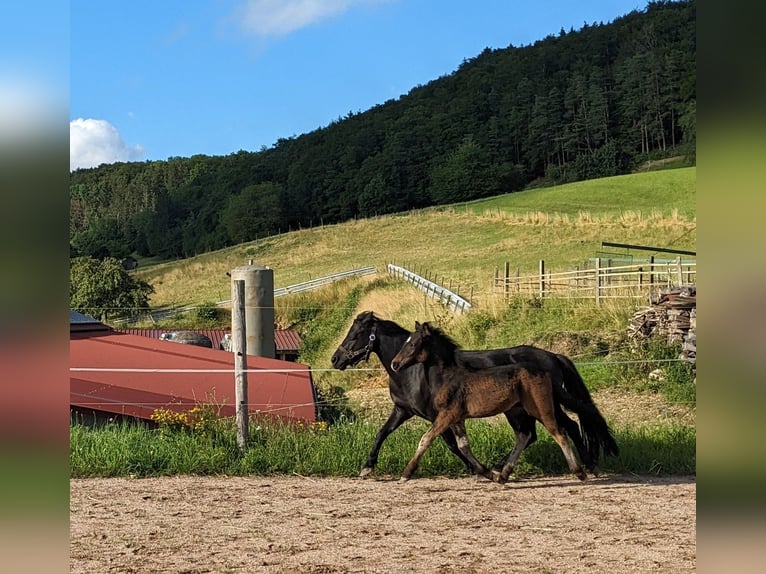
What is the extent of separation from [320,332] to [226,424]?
583 inches

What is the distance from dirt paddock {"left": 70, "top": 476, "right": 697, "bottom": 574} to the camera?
440 centimetres

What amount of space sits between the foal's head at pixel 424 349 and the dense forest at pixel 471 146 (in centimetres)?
5753

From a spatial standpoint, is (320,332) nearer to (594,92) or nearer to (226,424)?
(226,424)

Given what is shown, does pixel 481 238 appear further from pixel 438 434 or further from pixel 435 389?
pixel 438 434

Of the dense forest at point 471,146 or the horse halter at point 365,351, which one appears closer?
the horse halter at point 365,351

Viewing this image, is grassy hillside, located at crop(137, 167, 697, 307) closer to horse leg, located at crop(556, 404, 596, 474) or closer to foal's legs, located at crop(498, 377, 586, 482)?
horse leg, located at crop(556, 404, 596, 474)

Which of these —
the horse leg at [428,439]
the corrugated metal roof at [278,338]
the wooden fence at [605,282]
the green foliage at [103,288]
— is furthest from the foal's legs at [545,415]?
the green foliage at [103,288]

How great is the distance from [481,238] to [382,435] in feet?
118

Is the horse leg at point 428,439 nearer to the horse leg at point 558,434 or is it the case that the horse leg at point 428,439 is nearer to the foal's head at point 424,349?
Answer: the foal's head at point 424,349

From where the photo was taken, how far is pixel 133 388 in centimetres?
856

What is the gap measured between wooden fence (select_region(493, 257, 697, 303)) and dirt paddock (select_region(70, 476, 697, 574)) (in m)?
9.50

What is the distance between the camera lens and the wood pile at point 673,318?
36.4ft
